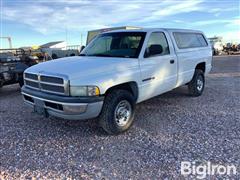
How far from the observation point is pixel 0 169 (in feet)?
11.1

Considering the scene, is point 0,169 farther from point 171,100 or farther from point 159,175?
point 171,100

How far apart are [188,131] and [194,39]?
3476 mm

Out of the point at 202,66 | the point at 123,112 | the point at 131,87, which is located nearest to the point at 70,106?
the point at 123,112

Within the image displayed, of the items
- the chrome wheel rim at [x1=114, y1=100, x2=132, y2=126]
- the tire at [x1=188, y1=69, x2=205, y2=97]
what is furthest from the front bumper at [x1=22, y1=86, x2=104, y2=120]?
the tire at [x1=188, y1=69, x2=205, y2=97]

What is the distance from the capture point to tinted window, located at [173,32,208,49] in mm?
6141

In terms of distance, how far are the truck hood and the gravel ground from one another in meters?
1.16

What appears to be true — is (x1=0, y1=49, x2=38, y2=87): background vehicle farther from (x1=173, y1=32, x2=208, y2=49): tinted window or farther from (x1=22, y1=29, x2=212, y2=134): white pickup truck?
(x1=173, y1=32, x2=208, y2=49): tinted window

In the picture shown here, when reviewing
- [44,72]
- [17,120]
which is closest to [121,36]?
[44,72]

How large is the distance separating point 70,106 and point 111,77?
2.69ft

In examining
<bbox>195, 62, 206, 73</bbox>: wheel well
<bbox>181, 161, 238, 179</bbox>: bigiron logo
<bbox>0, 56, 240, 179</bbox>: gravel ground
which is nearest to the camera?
<bbox>181, 161, 238, 179</bbox>: bigiron logo

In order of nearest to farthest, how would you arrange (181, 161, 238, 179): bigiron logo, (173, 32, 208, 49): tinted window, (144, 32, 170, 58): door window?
1. (181, 161, 238, 179): bigiron logo
2. (144, 32, 170, 58): door window
3. (173, 32, 208, 49): tinted window

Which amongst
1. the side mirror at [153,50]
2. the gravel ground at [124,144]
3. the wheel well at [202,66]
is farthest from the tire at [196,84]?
the side mirror at [153,50]

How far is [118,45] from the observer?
5238mm

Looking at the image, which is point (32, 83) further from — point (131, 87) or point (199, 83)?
point (199, 83)
